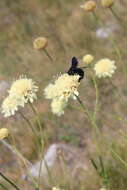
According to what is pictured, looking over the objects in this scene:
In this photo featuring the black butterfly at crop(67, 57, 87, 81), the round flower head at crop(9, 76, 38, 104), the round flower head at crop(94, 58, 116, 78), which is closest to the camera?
the black butterfly at crop(67, 57, 87, 81)

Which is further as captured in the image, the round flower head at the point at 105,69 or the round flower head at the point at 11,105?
the round flower head at the point at 105,69

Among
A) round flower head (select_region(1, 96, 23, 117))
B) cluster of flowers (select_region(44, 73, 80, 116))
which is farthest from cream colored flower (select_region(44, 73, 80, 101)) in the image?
round flower head (select_region(1, 96, 23, 117))

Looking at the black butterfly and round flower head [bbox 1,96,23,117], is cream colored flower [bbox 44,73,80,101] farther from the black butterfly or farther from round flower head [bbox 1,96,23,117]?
round flower head [bbox 1,96,23,117]

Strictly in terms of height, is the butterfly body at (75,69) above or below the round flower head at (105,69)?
below

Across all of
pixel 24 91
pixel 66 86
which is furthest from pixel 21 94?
pixel 66 86

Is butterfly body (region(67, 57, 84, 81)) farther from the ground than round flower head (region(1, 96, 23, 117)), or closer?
closer

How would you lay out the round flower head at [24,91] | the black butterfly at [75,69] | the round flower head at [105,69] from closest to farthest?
the black butterfly at [75,69] < the round flower head at [24,91] < the round flower head at [105,69]

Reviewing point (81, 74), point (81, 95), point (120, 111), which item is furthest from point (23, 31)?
point (81, 74)

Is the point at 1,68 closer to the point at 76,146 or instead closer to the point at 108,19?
the point at 108,19

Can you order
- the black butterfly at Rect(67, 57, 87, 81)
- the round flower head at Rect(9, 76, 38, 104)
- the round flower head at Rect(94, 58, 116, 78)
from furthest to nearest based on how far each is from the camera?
the round flower head at Rect(94, 58, 116, 78) → the round flower head at Rect(9, 76, 38, 104) → the black butterfly at Rect(67, 57, 87, 81)

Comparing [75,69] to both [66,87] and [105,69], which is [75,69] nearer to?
[66,87]

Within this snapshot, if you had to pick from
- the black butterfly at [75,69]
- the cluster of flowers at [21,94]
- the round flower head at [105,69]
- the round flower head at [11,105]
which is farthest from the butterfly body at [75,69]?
the round flower head at [105,69]

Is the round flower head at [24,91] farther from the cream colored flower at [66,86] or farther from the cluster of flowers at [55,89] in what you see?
the cream colored flower at [66,86]
